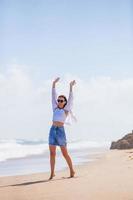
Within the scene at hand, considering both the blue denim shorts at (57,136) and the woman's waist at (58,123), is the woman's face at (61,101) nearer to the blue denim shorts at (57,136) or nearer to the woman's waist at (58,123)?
the woman's waist at (58,123)

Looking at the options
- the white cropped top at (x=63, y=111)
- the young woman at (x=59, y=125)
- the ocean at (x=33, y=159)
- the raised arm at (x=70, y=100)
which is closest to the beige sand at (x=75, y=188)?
the young woman at (x=59, y=125)

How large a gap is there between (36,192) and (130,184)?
1443 millimetres

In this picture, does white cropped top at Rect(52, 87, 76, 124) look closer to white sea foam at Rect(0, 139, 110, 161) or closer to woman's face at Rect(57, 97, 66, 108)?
woman's face at Rect(57, 97, 66, 108)

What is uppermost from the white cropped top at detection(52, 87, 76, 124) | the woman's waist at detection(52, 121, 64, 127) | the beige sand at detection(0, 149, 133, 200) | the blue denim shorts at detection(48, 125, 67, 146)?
the white cropped top at detection(52, 87, 76, 124)

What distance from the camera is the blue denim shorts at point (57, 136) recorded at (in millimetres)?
9231

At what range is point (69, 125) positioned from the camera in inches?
370

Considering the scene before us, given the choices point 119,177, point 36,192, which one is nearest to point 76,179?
point 119,177

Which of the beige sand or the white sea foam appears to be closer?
the beige sand

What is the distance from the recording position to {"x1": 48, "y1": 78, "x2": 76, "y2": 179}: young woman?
9258 millimetres

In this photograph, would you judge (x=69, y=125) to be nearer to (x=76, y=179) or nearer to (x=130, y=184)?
(x=76, y=179)

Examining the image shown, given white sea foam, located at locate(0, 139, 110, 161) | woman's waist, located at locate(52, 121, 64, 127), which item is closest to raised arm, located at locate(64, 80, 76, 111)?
woman's waist, located at locate(52, 121, 64, 127)

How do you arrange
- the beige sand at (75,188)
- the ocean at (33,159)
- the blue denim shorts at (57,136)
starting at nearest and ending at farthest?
the beige sand at (75,188)
the blue denim shorts at (57,136)
the ocean at (33,159)

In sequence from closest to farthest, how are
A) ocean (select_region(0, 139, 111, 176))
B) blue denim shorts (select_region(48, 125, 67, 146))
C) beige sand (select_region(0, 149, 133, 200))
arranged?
beige sand (select_region(0, 149, 133, 200)) < blue denim shorts (select_region(48, 125, 67, 146)) < ocean (select_region(0, 139, 111, 176))

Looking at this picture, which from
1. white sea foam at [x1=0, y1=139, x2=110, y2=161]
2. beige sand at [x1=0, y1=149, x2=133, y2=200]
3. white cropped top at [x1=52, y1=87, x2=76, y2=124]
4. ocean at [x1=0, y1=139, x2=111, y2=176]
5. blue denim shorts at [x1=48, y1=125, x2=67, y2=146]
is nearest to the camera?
beige sand at [x1=0, y1=149, x2=133, y2=200]
